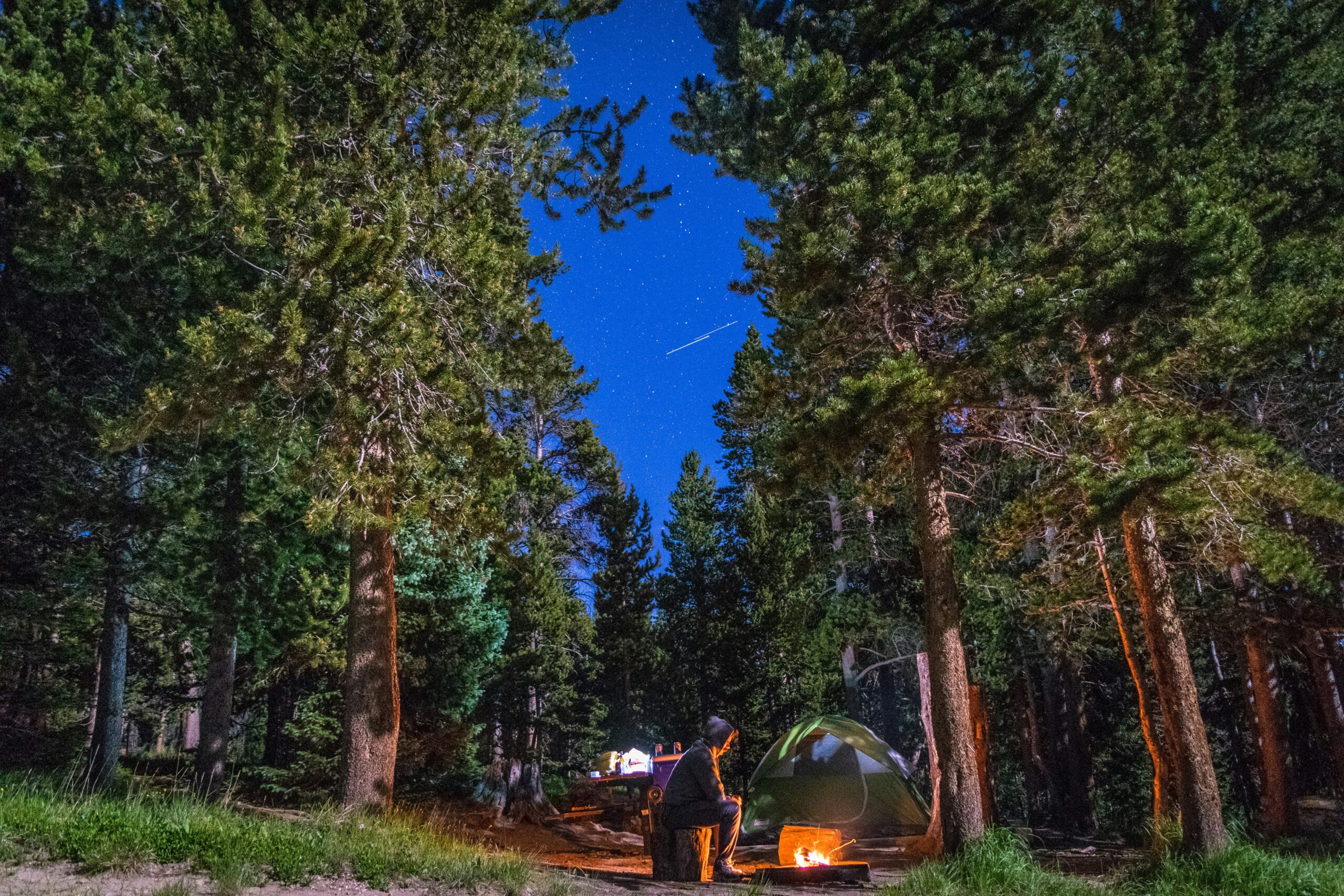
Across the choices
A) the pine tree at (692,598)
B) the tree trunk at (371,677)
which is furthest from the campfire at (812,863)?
the pine tree at (692,598)

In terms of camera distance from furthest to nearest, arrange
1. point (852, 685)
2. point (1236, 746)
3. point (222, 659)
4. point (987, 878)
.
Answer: point (852, 685)
point (1236, 746)
point (222, 659)
point (987, 878)

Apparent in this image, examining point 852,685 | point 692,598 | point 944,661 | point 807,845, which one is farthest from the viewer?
point 692,598

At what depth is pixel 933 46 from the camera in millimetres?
9445

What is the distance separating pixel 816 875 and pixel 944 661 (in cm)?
261

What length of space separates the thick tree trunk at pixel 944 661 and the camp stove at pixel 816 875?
3.26 ft

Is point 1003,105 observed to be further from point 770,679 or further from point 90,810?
point 770,679

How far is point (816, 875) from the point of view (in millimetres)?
7883

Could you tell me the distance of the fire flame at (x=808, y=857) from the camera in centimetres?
958

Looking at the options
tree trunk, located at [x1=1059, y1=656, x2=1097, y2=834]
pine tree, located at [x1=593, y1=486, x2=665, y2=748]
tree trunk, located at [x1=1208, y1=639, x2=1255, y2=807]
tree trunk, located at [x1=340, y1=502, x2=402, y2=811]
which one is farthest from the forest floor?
pine tree, located at [x1=593, y1=486, x2=665, y2=748]

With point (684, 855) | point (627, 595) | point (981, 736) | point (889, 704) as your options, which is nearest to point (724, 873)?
point (684, 855)

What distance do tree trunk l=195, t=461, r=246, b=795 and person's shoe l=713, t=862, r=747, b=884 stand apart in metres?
8.53

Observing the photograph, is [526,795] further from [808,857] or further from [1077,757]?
[1077,757]

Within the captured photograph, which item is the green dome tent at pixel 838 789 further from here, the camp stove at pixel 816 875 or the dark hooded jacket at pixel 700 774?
the dark hooded jacket at pixel 700 774

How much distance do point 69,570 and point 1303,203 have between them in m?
18.7
